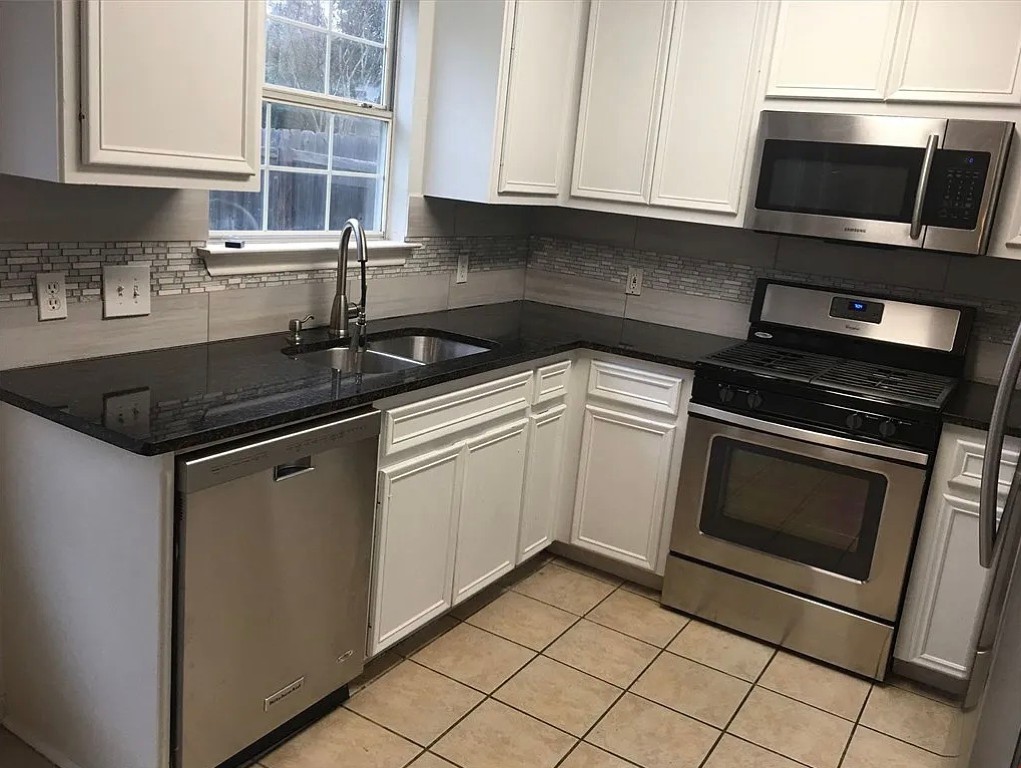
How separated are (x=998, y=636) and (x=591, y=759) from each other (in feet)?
3.40

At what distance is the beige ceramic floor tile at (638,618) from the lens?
2949 mm

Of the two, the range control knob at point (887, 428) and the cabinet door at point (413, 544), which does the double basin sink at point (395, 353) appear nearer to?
the cabinet door at point (413, 544)

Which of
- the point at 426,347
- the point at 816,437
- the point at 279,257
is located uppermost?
the point at 279,257

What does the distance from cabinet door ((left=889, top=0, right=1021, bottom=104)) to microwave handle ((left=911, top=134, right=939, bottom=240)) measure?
161 millimetres

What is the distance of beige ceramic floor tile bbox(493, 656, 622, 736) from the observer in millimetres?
2445

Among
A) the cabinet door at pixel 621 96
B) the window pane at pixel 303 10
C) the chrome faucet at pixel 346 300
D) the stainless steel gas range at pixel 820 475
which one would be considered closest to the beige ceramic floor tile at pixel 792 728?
the stainless steel gas range at pixel 820 475

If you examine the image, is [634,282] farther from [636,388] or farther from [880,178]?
[880,178]

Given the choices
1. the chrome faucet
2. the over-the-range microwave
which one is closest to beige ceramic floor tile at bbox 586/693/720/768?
the chrome faucet

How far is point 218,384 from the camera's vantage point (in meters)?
2.11

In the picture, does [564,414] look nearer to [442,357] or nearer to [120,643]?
[442,357]

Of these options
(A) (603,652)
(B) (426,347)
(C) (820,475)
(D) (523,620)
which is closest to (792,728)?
(A) (603,652)

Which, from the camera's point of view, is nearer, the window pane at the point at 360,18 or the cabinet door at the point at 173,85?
the cabinet door at the point at 173,85

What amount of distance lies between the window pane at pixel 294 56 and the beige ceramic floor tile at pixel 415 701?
1786mm

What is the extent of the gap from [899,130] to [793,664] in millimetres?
1686
